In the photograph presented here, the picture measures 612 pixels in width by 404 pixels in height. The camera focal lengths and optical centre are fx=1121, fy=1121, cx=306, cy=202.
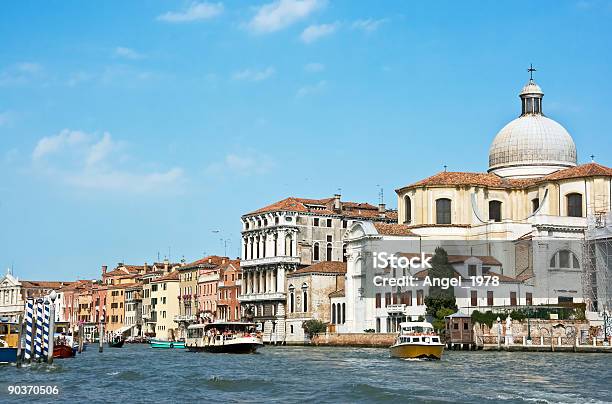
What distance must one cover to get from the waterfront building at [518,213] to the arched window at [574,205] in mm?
53

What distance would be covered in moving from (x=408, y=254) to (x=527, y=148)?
1058 centimetres

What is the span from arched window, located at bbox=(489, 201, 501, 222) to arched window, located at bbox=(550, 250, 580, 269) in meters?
8.43

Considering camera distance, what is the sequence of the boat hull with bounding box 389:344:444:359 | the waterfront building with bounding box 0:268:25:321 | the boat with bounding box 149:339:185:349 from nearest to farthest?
the boat hull with bounding box 389:344:444:359, the boat with bounding box 149:339:185:349, the waterfront building with bounding box 0:268:25:321

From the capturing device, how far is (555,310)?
4988 centimetres

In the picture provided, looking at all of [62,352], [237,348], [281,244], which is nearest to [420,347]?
[237,348]

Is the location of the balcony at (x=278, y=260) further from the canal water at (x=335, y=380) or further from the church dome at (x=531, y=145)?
the canal water at (x=335, y=380)

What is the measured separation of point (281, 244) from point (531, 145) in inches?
679

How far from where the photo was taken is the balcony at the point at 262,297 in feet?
233

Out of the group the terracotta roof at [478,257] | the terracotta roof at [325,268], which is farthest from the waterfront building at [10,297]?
the terracotta roof at [478,257]

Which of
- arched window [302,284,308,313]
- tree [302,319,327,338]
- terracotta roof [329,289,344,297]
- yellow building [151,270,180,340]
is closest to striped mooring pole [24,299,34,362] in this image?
tree [302,319,327,338]

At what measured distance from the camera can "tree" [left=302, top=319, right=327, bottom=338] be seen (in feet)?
214

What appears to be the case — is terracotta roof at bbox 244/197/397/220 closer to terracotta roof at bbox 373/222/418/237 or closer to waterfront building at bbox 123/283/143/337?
terracotta roof at bbox 373/222/418/237

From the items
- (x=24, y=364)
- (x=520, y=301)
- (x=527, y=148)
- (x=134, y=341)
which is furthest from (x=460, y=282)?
(x=134, y=341)

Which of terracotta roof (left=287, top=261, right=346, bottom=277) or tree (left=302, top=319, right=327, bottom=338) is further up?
terracotta roof (left=287, top=261, right=346, bottom=277)
